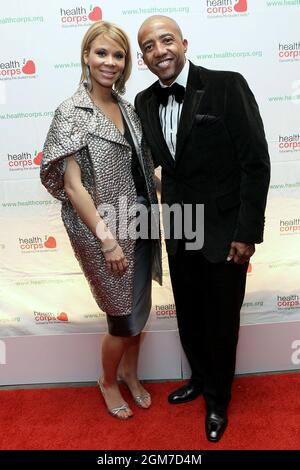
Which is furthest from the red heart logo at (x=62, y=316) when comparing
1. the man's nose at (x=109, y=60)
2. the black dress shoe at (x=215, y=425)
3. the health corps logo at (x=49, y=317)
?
the man's nose at (x=109, y=60)

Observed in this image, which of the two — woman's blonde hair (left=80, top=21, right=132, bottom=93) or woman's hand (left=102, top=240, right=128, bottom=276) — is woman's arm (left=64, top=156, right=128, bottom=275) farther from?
woman's blonde hair (left=80, top=21, right=132, bottom=93)

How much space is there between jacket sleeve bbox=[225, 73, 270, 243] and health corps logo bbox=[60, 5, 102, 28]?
2.58 feet

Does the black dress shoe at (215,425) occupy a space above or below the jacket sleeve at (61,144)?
below

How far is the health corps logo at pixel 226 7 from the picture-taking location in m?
1.99

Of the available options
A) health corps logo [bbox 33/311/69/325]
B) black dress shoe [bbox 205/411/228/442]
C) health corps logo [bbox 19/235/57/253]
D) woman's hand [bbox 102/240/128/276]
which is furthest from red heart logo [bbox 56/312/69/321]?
black dress shoe [bbox 205/411/228/442]

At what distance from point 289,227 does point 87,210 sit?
1.11 metres

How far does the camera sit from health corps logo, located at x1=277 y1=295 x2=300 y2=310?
7.68 ft

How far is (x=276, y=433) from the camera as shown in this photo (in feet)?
6.16

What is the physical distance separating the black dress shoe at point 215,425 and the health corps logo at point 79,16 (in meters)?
1.77

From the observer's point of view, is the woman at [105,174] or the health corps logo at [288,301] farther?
the health corps logo at [288,301]

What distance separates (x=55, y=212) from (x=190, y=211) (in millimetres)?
824

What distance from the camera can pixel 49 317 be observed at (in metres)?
2.36

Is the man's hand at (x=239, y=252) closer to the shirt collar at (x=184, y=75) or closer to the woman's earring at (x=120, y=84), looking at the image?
the shirt collar at (x=184, y=75)

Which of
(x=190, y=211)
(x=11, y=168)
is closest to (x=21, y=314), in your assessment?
(x=11, y=168)
